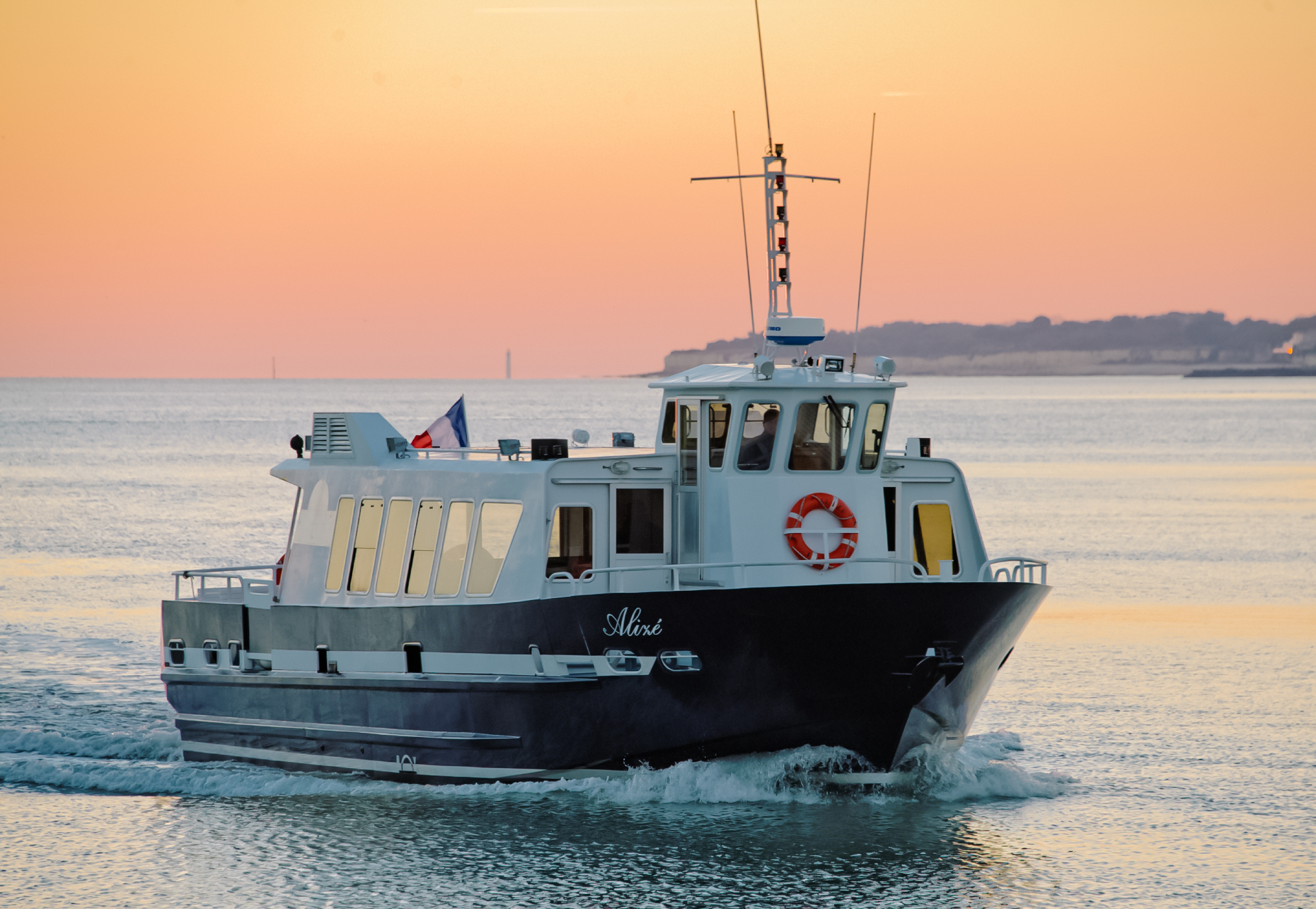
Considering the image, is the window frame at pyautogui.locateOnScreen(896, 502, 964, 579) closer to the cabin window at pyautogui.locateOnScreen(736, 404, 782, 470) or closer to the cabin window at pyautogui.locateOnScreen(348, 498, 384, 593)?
the cabin window at pyautogui.locateOnScreen(736, 404, 782, 470)

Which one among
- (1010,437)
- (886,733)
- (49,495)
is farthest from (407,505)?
(1010,437)

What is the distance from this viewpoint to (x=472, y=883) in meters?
14.1

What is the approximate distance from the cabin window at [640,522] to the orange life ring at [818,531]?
4.64ft

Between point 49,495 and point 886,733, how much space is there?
5822cm

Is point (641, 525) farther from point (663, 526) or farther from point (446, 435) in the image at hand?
point (446, 435)

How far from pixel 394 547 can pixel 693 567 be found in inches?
165

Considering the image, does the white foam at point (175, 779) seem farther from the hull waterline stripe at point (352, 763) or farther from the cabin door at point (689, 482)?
the cabin door at point (689, 482)

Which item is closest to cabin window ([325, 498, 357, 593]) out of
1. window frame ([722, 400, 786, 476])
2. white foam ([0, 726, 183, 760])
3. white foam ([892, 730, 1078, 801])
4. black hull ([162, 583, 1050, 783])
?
black hull ([162, 583, 1050, 783])

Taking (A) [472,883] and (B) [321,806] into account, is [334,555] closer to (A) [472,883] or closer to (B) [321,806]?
(B) [321,806]

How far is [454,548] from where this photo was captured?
1675cm

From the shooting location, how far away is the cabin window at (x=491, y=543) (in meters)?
16.2

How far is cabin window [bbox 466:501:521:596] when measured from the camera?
53.2 ft

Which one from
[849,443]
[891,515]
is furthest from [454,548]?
[891,515]

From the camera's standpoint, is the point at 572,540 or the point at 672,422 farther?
the point at 672,422
